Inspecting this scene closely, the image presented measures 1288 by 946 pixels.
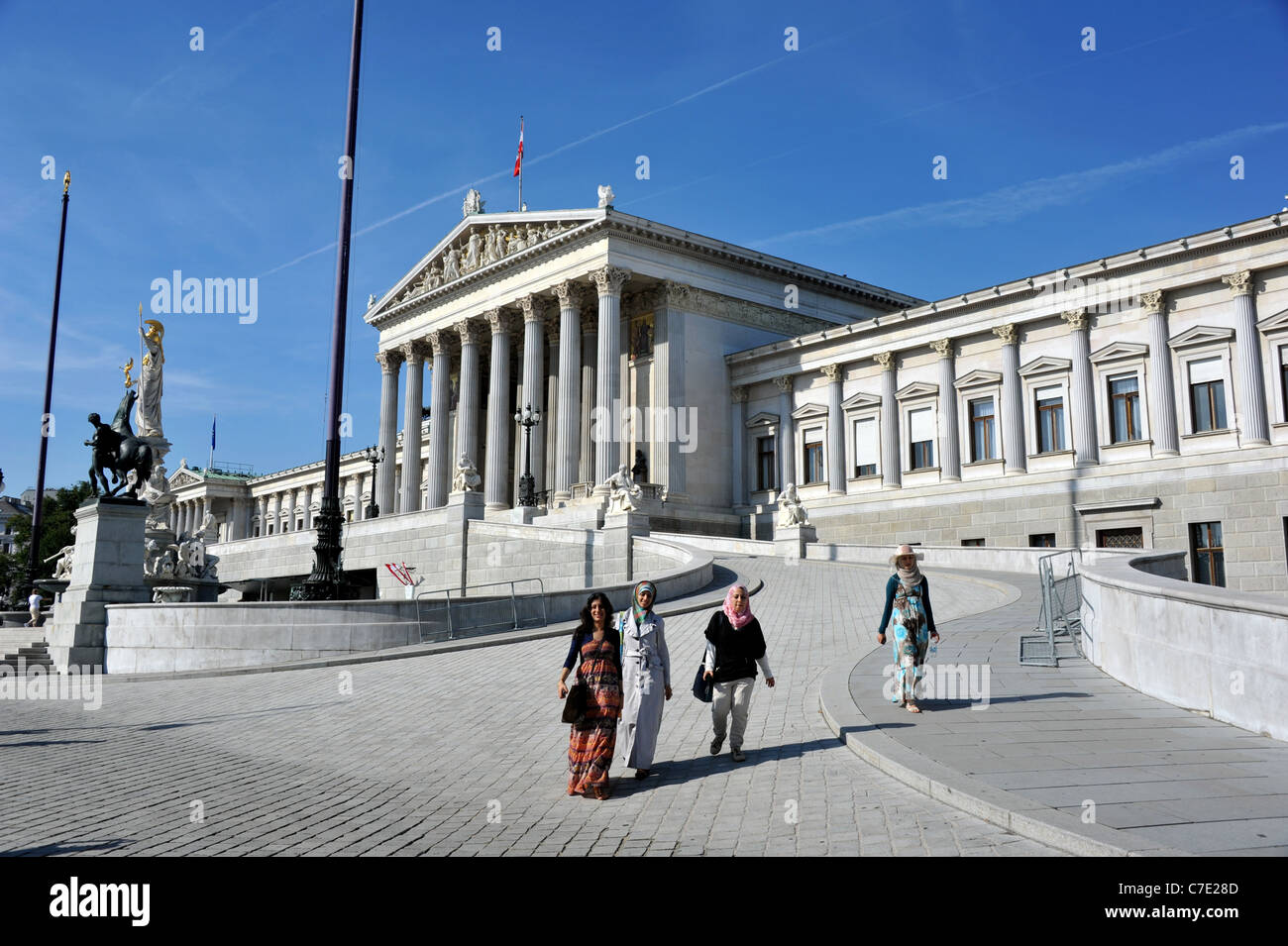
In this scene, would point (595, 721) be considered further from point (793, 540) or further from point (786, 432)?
point (786, 432)

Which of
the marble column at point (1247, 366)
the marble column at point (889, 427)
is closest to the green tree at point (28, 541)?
the marble column at point (889, 427)

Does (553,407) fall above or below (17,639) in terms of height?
above

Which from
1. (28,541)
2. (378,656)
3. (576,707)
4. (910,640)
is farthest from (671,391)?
(28,541)

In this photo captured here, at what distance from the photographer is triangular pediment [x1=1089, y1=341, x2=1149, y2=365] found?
36906 millimetres

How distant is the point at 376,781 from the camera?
28.6 feet

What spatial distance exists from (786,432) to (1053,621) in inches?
1336

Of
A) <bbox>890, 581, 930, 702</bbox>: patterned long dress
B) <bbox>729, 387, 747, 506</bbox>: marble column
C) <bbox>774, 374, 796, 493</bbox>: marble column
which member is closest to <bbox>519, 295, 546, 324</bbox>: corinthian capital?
<bbox>729, 387, 747, 506</bbox>: marble column

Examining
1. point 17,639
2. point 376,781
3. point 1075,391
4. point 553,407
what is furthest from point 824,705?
point 553,407

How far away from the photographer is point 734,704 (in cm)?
920

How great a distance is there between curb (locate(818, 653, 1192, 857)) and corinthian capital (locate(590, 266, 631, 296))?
38836 millimetres

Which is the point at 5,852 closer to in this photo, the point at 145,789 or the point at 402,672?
the point at 145,789

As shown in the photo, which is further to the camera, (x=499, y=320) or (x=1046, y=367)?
(x=499, y=320)
